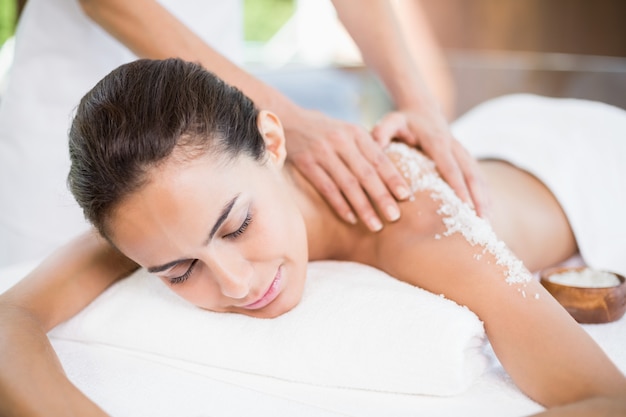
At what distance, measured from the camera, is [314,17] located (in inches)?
206

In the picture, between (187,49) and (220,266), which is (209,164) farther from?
(187,49)

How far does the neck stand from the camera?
1535mm

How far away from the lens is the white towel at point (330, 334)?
1.16m

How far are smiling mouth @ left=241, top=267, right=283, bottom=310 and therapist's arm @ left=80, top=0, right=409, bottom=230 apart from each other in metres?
0.27

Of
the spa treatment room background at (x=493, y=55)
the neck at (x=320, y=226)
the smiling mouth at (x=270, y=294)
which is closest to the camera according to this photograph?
the smiling mouth at (x=270, y=294)

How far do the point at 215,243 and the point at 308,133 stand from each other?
448 mm

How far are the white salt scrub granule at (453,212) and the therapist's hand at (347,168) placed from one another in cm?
6

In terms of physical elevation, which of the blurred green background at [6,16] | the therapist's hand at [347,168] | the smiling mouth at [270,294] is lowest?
the blurred green background at [6,16]

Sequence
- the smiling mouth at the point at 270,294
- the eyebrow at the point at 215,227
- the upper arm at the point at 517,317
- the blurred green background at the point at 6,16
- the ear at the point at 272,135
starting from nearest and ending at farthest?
the upper arm at the point at 517,317, the eyebrow at the point at 215,227, the smiling mouth at the point at 270,294, the ear at the point at 272,135, the blurred green background at the point at 6,16

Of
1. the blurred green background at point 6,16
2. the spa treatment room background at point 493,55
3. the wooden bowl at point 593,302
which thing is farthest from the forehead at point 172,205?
the blurred green background at point 6,16

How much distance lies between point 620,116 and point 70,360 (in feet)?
5.41

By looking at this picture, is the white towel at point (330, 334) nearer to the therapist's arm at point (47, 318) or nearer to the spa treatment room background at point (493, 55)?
the therapist's arm at point (47, 318)

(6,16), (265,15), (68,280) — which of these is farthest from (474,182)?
(265,15)

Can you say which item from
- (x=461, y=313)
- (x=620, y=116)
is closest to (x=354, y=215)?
(x=461, y=313)
